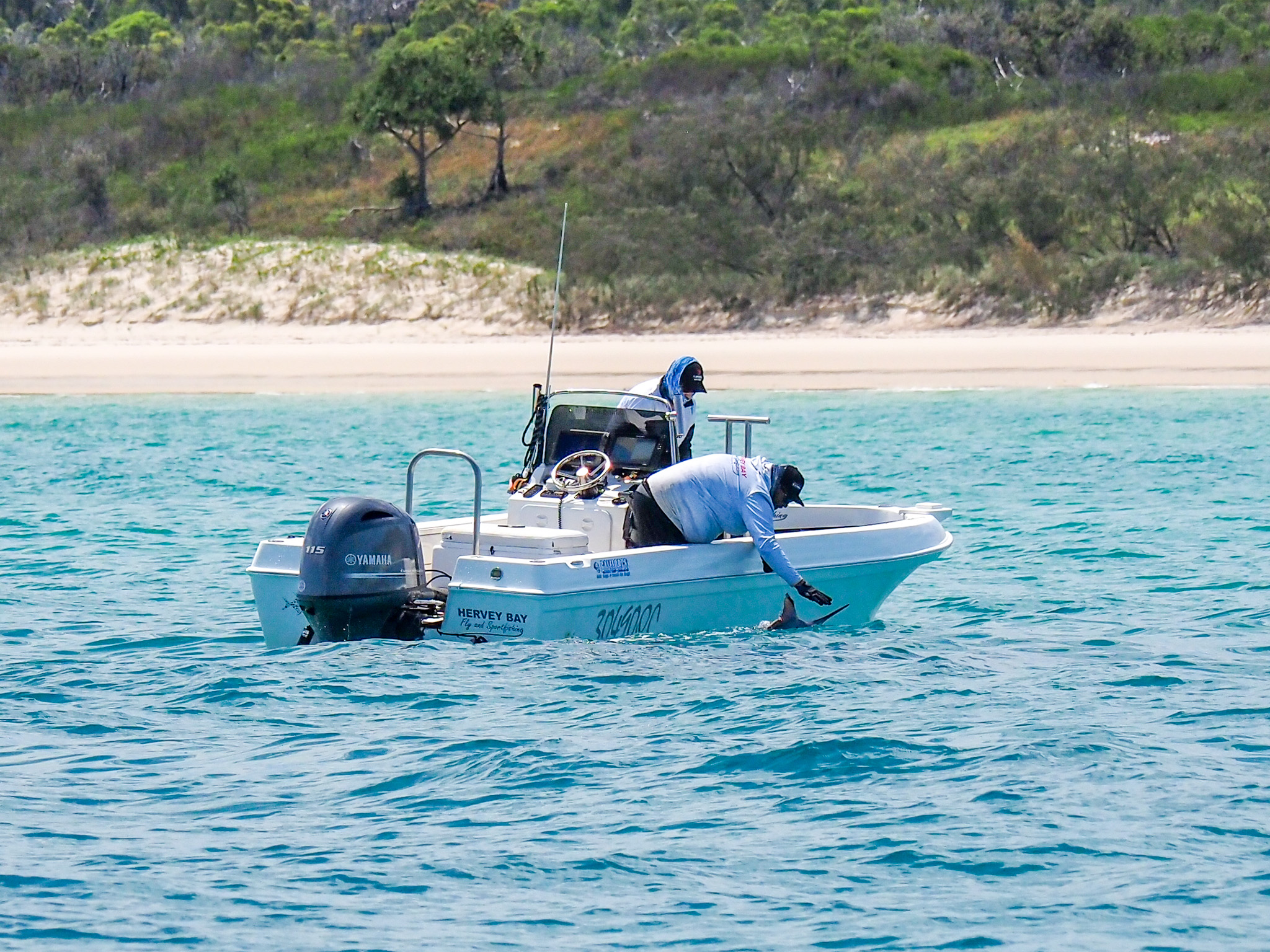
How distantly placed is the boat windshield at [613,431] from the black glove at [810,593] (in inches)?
41.8

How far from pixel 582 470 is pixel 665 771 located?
2.71m

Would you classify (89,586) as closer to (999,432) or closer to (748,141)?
(999,432)

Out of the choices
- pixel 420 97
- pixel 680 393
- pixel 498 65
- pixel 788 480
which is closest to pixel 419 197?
pixel 420 97

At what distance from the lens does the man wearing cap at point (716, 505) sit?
8.95 meters

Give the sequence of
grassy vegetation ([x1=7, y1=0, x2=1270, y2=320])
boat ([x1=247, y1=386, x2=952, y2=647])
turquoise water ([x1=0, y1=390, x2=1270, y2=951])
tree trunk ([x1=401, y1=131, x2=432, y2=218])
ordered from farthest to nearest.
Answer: tree trunk ([x1=401, y1=131, x2=432, y2=218]) → grassy vegetation ([x1=7, y1=0, x2=1270, y2=320]) → boat ([x1=247, y1=386, x2=952, y2=647]) → turquoise water ([x1=0, y1=390, x2=1270, y2=951])

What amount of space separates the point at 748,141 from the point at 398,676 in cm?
2680

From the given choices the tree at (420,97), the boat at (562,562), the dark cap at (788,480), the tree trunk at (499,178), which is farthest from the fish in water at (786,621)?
the tree trunk at (499,178)

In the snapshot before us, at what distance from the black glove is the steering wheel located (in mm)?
1213

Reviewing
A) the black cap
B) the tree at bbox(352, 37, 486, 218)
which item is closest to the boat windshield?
the black cap

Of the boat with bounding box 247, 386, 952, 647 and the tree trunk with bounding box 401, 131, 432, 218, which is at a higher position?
the tree trunk with bounding box 401, 131, 432, 218

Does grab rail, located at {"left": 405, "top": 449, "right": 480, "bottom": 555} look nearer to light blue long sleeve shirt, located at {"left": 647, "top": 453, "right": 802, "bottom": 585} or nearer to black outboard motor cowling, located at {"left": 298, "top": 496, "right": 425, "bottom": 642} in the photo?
black outboard motor cowling, located at {"left": 298, "top": 496, "right": 425, "bottom": 642}

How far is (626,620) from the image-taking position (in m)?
8.83

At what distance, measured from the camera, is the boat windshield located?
960 centimetres

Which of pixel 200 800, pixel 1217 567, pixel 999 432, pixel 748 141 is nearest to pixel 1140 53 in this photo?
Answer: pixel 748 141
